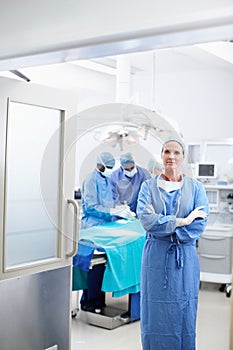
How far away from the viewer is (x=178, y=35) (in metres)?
1.41

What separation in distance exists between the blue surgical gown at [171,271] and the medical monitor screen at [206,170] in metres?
2.70

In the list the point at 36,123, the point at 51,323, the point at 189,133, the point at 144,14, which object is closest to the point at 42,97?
the point at 36,123

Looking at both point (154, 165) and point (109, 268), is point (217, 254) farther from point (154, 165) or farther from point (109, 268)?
point (154, 165)

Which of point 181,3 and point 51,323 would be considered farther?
point 51,323

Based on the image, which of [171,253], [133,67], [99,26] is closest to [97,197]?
[171,253]

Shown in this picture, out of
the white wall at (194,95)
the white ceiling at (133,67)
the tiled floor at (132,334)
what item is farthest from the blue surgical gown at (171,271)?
the white wall at (194,95)

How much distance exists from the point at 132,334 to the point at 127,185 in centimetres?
177

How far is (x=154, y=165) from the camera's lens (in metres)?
2.59

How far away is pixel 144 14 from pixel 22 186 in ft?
4.29

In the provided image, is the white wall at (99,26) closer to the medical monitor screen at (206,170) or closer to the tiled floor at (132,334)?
the tiled floor at (132,334)

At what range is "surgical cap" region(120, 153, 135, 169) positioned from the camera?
241 cm

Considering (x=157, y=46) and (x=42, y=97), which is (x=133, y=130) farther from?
(x=157, y=46)

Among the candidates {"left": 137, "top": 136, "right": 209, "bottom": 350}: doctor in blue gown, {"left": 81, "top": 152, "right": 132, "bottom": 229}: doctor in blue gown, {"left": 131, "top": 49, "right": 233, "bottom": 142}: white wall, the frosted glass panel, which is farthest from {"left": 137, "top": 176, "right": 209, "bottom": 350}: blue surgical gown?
{"left": 131, "top": 49, "right": 233, "bottom": 142}: white wall

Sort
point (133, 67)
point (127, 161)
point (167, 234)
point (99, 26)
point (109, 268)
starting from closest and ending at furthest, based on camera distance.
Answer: point (99, 26) → point (127, 161) → point (167, 234) → point (109, 268) → point (133, 67)
